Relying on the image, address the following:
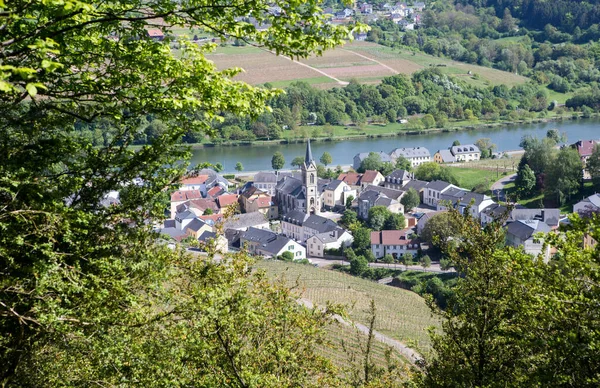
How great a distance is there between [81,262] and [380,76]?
68033 millimetres

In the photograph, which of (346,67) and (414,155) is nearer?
(414,155)

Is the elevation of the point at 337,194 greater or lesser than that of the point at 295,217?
lesser

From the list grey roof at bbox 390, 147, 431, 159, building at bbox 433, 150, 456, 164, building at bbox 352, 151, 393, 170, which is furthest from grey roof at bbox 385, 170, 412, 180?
building at bbox 433, 150, 456, 164

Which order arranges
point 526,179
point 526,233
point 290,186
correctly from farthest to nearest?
point 290,186 → point 526,179 → point 526,233

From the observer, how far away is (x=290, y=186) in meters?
36.7

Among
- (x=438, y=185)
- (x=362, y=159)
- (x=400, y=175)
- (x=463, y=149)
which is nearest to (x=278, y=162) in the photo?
(x=362, y=159)

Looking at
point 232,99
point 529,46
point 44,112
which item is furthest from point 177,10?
point 529,46

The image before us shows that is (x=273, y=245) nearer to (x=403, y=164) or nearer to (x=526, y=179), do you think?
(x=526, y=179)

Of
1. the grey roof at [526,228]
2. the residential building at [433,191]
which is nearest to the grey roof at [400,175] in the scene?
the residential building at [433,191]

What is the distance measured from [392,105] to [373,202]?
29391 mm

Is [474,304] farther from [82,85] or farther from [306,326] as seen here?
[82,85]

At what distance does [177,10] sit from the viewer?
11.3 feet

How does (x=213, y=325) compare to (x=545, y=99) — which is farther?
(x=545, y=99)

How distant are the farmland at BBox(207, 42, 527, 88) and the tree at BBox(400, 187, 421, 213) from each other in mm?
27732
